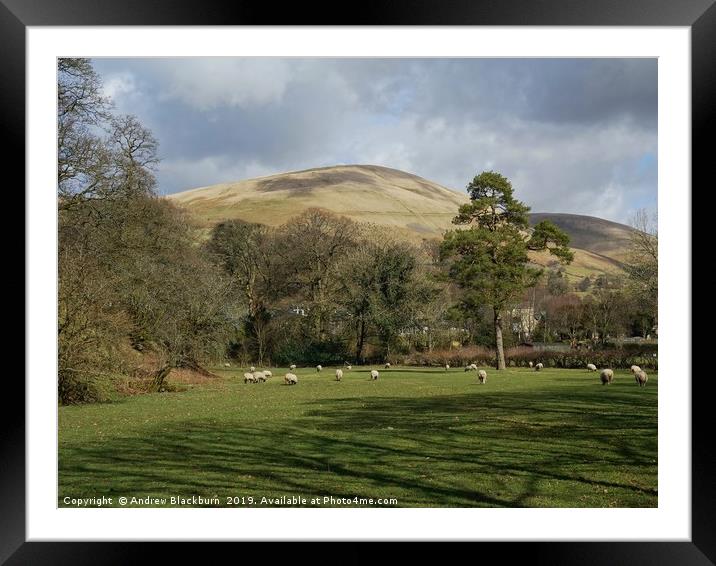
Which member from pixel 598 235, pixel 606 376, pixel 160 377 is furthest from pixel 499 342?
pixel 160 377

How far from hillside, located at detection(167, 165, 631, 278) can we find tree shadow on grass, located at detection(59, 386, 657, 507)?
3430mm

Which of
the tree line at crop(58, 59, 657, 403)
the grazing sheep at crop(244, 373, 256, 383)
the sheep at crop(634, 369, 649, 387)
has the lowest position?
the grazing sheep at crop(244, 373, 256, 383)

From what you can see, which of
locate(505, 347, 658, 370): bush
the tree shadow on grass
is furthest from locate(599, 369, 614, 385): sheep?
the tree shadow on grass

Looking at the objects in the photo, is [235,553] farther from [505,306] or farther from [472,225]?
[472,225]

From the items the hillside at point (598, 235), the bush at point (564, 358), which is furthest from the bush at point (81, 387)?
the hillside at point (598, 235)

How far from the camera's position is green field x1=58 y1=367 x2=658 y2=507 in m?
4.91

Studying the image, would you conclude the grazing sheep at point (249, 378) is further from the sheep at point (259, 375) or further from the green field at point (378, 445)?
the green field at point (378, 445)

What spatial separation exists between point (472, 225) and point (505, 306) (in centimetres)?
269

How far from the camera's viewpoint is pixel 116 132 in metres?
10.1

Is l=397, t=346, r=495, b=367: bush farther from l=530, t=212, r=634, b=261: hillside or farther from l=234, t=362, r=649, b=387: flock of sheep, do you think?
l=530, t=212, r=634, b=261: hillside

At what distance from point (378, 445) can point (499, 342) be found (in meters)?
5.90

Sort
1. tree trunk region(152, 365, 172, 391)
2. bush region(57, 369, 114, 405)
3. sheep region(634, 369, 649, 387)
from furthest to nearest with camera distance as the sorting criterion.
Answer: tree trunk region(152, 365, 172, 391)
sheep region(634, 369, 649, 387)
bush region(57, 369, 114, 405)
